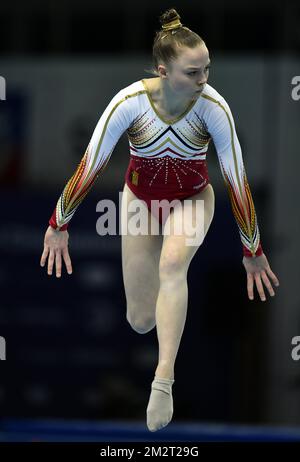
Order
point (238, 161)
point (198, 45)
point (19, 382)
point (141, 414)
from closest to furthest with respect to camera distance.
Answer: point (198, 45)
point (238, 161)
point (141, 414)
point (19, 382)

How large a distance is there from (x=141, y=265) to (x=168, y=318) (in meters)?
0.44

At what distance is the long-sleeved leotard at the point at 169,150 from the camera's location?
4.26 m

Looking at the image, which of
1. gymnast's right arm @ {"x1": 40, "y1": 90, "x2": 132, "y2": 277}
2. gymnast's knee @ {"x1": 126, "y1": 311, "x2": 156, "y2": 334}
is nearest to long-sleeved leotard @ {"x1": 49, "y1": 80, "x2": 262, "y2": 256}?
gymnast's right arm @ {"x1": 40, "y1": 90, "x2": 132, "y2": 277}

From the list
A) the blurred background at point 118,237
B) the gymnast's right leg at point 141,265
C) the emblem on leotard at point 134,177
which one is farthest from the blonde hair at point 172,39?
the blurred background at point 118,237

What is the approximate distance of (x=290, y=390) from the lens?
9.67 metres

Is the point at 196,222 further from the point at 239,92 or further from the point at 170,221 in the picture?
the point at 239,92

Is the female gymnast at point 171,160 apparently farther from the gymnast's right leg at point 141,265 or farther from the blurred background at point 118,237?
the blurred background at point 118,237

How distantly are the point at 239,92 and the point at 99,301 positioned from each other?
2.38 meters

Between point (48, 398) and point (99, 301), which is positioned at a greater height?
point (99, 301)

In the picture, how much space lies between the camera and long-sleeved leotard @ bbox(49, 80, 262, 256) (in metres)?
4.26

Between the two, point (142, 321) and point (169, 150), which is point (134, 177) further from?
point (142, 321)

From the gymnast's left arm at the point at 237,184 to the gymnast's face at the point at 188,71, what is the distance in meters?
0.17

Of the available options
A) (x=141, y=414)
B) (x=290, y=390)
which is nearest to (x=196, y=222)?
(x=141, y=414)

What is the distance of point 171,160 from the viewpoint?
441cm
